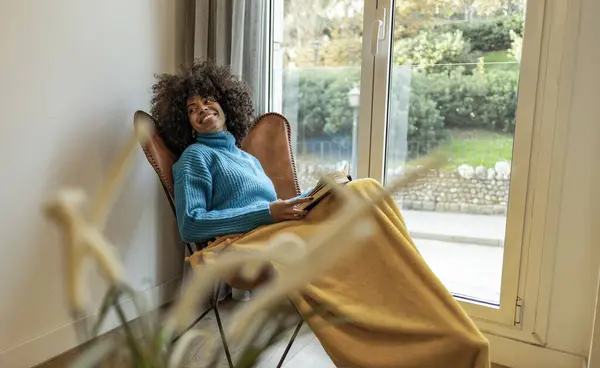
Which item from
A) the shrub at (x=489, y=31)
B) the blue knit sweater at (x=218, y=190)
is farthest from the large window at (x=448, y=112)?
the blue knit sweater at (x=218, y=190)

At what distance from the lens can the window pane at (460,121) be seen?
1787 mm

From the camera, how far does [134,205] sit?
80.5 inches

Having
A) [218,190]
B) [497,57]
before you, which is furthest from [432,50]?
[218,190]

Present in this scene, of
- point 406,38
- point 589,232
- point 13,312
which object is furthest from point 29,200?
point 589,232

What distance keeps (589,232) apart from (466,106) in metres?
0.64

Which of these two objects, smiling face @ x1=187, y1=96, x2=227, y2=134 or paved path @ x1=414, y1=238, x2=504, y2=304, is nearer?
smiling face @ x1=187, y1=96, x2=227, y2=134

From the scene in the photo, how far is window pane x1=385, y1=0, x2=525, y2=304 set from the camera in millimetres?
1787

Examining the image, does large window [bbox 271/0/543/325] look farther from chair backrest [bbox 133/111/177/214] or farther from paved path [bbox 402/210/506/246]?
chair backrest [bbox 133/111/177/214]

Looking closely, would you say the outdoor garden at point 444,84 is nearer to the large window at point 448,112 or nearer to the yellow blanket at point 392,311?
the large window at point 448,112

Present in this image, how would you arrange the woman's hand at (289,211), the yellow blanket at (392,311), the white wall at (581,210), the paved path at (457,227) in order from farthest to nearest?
the paved path at (457,227) < the white wall at (581,210) < the woman's hand at (289,211) < the yellow blanket at (392,311)

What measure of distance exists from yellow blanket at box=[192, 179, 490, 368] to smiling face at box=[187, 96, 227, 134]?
685 millimetres

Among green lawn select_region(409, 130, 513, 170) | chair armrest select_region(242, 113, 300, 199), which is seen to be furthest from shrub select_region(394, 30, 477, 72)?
chair armrest select_region(242, 113, 300, 199)

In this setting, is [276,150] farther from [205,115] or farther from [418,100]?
[418,100]

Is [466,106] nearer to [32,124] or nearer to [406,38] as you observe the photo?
[406,38]
